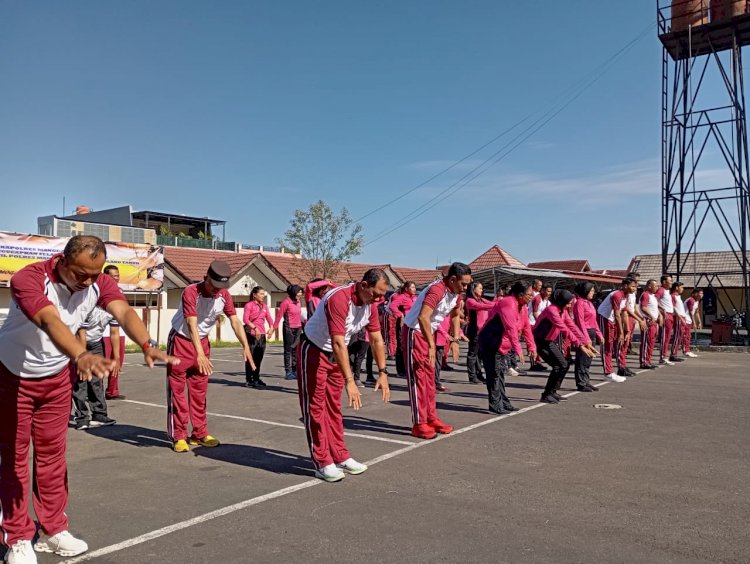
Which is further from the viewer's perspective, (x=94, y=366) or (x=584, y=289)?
(x=584, y=289)

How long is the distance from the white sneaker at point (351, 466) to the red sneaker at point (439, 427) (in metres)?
1.86

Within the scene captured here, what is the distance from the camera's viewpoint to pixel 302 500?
5113 millimetres

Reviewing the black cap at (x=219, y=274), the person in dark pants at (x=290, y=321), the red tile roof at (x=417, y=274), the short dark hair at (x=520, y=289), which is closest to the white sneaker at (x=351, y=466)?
the black cap at (x=219, y=274)

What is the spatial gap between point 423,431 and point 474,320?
658cm

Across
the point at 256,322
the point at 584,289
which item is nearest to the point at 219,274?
the point at 256,322

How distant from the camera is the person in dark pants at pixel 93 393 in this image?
321 inches

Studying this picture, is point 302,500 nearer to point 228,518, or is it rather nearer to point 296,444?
point 228,518

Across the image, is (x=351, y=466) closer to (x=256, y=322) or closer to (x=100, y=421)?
(x=100, y=421)

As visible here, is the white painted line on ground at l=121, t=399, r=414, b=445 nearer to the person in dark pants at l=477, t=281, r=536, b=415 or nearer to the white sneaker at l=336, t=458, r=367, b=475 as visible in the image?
the white sneaker at l=336, t=458, r=367, b=475

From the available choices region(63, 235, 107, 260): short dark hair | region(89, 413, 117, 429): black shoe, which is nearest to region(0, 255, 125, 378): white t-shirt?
region(63, 235, 107, 260): short dark hair

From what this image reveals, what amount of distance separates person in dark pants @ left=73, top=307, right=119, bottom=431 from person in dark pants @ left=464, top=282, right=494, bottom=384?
6760mm

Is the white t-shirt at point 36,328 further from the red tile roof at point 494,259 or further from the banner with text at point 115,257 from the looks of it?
the red tile roof at point 494,259

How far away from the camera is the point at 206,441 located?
7023 millimetres

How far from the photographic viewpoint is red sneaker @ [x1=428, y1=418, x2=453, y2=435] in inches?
301
